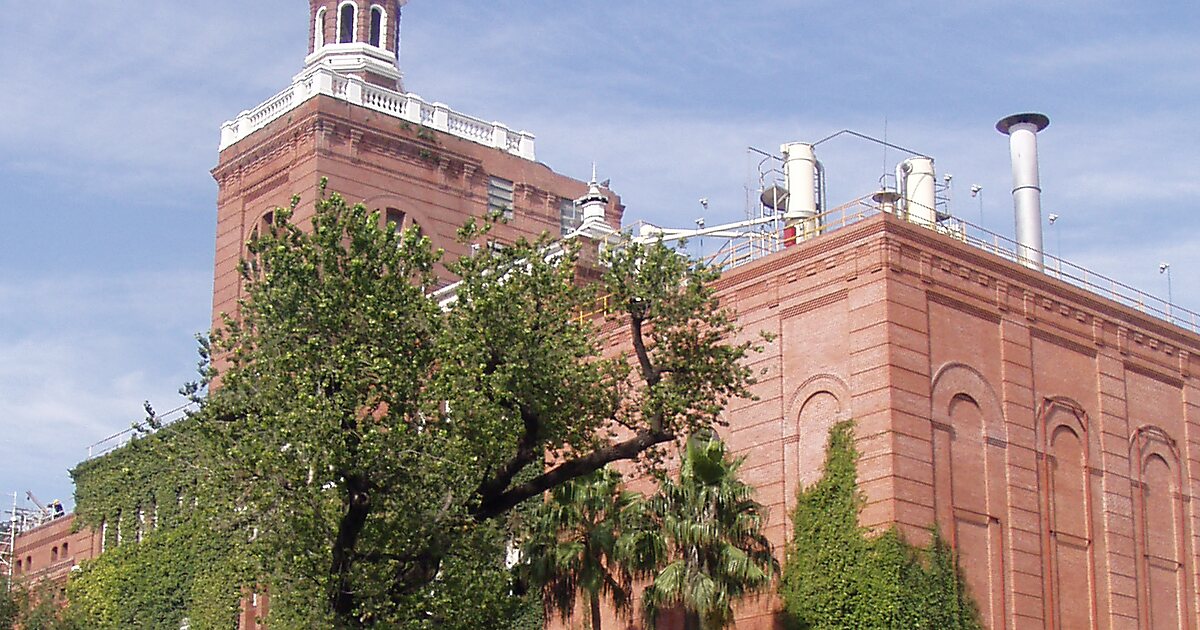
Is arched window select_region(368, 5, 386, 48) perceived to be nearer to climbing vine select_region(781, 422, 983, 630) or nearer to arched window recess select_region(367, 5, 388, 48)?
arched window recess select_region(367, 5, 388, 48)

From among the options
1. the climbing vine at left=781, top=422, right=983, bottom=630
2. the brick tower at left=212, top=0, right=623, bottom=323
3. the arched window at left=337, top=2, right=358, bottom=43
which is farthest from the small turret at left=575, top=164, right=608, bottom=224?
the climbing vine at left=781, top=422, right=983, bottom=630

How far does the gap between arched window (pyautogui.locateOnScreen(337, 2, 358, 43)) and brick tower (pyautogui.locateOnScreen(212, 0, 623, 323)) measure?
0.04 meters

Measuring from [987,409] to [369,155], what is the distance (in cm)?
2541

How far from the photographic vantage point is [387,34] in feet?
221

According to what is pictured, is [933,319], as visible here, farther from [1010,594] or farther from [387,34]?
[387,34]

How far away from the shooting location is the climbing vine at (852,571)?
40625 mm

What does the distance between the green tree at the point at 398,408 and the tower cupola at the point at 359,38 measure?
3054 cm

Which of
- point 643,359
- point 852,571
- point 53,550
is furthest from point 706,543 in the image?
point 53,550

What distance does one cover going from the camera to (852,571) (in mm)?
41188

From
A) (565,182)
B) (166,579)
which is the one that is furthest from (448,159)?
(166,579)

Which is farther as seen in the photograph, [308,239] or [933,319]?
[933,319]

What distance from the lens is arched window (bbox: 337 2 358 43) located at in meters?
67.2

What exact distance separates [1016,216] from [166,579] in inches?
1188

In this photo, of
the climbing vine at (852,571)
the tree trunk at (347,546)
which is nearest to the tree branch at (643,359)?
the tree trunk at (347,546)
